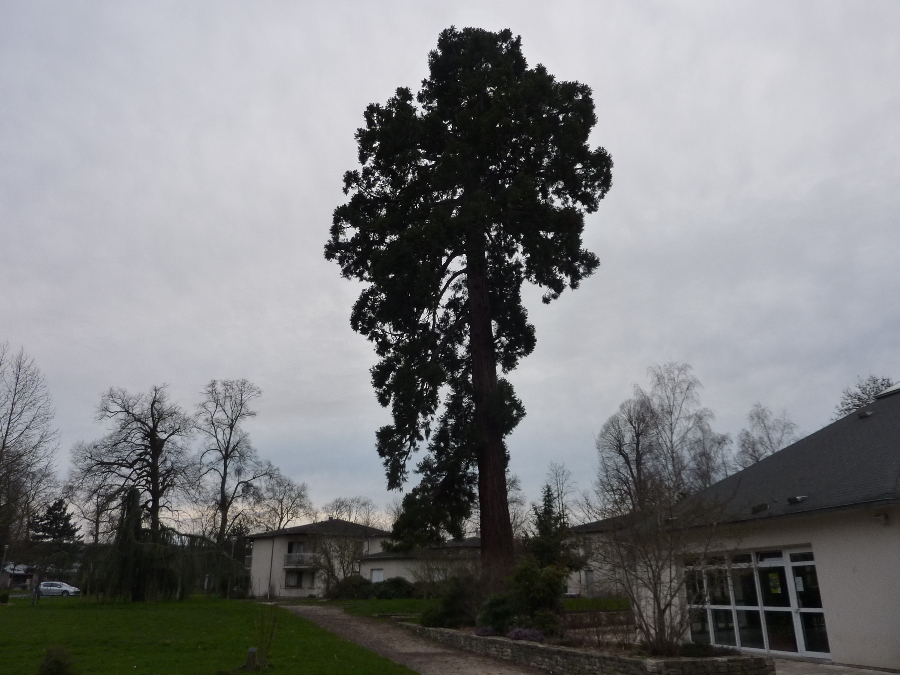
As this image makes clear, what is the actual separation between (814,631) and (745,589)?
5.76 feet

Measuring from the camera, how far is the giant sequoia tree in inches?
746

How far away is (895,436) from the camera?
478 inches

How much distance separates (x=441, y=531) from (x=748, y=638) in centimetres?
943

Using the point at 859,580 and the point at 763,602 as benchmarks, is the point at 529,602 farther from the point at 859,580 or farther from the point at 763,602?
the point at 859,580

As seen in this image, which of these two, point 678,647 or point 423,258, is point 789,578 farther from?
point 423,258

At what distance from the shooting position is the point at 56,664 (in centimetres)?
783

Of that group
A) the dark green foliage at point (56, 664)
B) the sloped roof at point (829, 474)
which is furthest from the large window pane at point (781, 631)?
the dark green foliage at point (56, 664)

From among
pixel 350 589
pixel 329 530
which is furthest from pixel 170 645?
pixel 329 530

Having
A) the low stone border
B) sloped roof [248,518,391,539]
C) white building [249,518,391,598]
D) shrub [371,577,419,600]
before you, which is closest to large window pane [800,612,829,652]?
the low stone border

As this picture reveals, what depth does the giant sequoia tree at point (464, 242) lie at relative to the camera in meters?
19.0

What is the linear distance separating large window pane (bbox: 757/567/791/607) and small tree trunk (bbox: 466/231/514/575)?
6516 mm

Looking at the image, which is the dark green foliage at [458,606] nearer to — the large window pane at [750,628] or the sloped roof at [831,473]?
the large window pane at [750,628]

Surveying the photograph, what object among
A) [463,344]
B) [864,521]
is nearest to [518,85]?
[463,344]

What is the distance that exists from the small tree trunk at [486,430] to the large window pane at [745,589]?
586cm
